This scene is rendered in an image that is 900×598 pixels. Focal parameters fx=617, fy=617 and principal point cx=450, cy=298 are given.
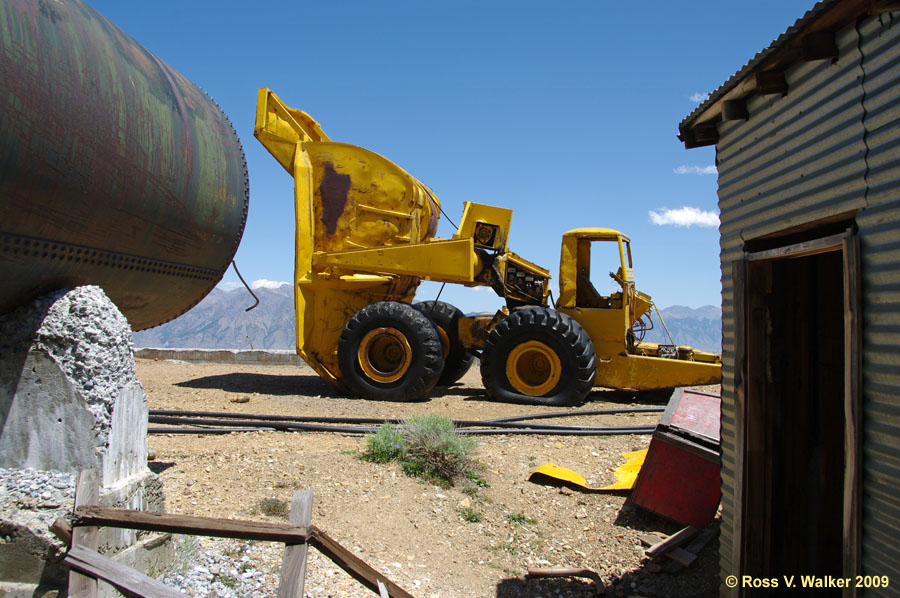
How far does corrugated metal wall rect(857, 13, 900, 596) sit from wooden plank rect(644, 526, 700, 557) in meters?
1.99

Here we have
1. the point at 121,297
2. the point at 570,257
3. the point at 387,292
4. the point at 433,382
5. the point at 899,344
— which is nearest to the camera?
the point at 899,344

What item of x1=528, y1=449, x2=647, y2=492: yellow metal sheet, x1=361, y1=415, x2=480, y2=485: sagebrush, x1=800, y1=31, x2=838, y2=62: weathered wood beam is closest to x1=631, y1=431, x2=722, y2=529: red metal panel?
x1=528, y1=449, x2=647, y2=492: yellow metal sheet

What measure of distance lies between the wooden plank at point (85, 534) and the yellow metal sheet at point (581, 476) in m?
4.07

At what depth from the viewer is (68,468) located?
11.0 ft

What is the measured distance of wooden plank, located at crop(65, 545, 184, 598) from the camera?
2.60 metres

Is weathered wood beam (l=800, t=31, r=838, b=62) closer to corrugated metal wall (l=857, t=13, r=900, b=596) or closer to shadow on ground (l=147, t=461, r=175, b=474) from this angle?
corrugated metal wall (l=857, t=13, r=900, b=596)

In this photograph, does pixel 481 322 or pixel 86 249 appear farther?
pixel 481 322

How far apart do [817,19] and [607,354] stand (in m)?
7.72

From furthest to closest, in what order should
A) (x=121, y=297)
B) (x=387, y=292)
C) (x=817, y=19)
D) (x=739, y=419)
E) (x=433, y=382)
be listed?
(x=387, y=292) → (x=433, y=382) → (x=121, y=297) → (x=739, y=419) → (x=817, y=19)

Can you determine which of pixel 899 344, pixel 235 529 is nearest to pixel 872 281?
pixel 899 344

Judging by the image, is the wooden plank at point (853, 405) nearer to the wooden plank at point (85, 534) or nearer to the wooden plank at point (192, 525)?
the wooden plank at point (192, 525)

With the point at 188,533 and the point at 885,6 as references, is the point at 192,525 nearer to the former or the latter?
the point at 188,533

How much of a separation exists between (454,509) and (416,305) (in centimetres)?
594

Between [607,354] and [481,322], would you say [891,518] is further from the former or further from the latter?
[481,322]
